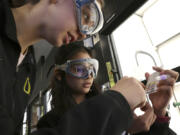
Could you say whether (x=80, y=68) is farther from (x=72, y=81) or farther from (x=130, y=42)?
(x=130, y=42)

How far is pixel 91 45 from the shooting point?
1.83 meters

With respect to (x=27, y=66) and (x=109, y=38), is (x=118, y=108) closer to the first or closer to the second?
(x=27, y=66)

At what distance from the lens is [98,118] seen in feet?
1.20

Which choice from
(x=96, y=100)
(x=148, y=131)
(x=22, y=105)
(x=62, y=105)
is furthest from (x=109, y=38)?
(x=96, y=100)

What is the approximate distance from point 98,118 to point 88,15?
51 centimetres

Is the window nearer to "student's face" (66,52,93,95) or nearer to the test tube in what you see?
the test tube

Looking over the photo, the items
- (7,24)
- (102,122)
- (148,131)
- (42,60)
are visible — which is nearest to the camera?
(102,122)

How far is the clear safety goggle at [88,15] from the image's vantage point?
0.64 metres

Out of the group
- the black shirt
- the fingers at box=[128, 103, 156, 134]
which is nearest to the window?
the fingers at box=[128, 103, 156, 134]

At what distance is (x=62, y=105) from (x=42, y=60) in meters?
2.57

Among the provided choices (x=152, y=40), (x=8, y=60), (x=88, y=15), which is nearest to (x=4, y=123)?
(x=8, y=60)

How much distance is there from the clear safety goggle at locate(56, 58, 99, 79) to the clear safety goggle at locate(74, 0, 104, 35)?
39 centimetres

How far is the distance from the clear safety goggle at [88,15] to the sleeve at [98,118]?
410mm

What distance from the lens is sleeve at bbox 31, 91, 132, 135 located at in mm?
354
